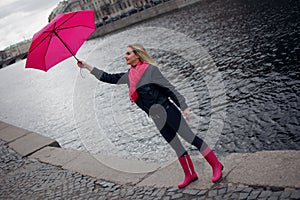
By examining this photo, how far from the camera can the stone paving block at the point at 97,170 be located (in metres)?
5.29

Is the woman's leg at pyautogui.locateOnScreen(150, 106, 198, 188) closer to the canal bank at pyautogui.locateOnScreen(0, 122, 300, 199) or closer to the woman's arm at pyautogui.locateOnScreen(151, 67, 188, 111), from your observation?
the canal bank at pyautogui.locateOnScreen(0, 122, 300, 199)

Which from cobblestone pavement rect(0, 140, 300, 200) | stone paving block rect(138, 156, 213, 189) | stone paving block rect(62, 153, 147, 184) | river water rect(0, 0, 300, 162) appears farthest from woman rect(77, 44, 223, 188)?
river water rect(0, 0, 300, 162)

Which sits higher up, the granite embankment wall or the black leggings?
the black leggings

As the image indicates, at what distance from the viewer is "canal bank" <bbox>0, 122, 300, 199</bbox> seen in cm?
383

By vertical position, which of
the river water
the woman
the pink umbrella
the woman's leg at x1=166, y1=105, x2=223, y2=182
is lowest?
the river water

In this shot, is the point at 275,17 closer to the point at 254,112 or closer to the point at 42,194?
the point at 254,112

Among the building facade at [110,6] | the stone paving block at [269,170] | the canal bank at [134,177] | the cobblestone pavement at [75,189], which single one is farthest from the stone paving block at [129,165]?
the building facade at [110,6]

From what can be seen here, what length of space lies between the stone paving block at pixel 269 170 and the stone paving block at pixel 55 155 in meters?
4.07

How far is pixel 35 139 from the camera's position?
9570mm

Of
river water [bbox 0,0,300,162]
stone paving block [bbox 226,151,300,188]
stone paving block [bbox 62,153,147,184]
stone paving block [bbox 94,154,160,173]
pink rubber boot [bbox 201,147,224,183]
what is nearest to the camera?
stone paving block [bbox 226,151,300,188]

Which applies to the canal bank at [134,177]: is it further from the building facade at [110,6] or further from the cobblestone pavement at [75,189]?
the building facade at [110,6]

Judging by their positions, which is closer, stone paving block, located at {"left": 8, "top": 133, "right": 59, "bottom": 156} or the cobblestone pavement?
the cobblestone pavement

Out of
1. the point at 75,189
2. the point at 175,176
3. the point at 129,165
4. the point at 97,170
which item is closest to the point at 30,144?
the point at 97,170

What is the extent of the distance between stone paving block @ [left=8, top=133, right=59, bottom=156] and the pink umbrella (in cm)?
455
